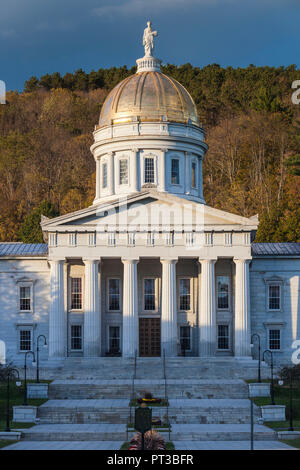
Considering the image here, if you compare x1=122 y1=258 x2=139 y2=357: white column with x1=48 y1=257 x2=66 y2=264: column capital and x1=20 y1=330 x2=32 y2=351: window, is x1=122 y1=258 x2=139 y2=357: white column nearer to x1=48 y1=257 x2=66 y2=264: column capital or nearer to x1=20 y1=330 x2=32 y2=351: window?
x1=48 y1=257 x2=66 y2=264: column capital

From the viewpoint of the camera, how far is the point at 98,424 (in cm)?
3984

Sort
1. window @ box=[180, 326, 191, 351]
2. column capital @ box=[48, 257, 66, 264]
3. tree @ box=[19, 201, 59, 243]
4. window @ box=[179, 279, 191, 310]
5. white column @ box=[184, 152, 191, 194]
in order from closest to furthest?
column capital @ box=[48, 257, 66, 264] < window @ box=[180, 326, 191, 351] < window @ box=[179, 279, 191, 310] < white column @ box=[184, 152, 191, 194] < tree @ box=[19, 201, 59, 243]

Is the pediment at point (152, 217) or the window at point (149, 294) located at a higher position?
the pediment at point (152, 217)

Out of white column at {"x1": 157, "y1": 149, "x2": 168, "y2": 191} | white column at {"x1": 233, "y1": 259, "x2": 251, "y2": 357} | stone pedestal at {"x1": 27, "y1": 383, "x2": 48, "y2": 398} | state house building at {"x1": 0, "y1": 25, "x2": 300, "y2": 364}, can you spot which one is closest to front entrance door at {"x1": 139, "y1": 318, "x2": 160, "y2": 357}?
state house building at {"x1": 0, "y1": 25, "x2": 300, "y2": 364}

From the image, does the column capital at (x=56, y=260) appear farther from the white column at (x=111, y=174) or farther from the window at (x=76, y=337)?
the white column at (x=111, y=174)

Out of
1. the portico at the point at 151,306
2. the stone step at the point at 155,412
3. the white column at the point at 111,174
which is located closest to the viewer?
the stone step at the point at 155,412

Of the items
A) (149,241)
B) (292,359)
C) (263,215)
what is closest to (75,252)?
(149,241)

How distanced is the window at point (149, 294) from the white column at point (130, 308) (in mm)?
3845

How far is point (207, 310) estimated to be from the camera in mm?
56469

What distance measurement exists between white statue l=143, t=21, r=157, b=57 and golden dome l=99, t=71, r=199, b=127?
3635mm

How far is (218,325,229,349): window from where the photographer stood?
59750mm

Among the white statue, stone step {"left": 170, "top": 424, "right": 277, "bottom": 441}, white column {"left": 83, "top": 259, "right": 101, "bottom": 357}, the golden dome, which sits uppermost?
the white statue

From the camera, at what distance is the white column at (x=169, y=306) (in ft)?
184

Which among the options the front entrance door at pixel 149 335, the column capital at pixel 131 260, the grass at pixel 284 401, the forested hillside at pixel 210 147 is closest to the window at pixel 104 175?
the column capital at pixel 131 260
